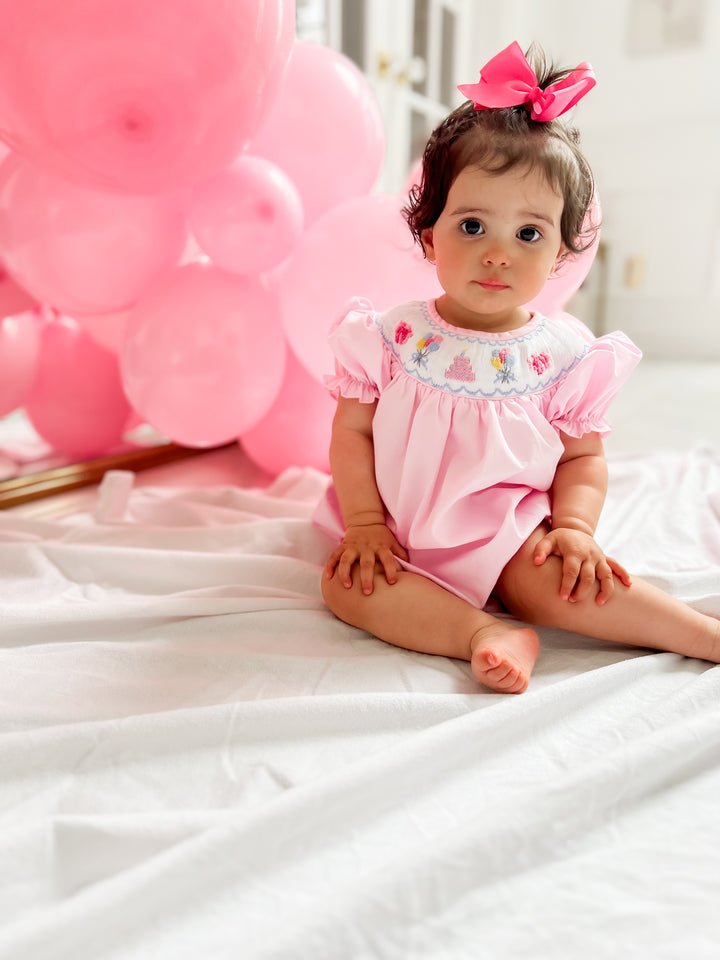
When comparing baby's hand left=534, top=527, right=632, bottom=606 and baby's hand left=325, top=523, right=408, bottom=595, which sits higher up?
baby's hand left=534, top=527, right=632, bottom=606

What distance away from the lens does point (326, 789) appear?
55 centimetres

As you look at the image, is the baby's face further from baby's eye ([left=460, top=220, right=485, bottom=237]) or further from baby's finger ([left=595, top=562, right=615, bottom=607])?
baby's finger ([left=595, top=562, right=615, bottom=607])

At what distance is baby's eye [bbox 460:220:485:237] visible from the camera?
81 cm

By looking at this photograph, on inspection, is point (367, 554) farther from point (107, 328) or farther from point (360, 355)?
point (107, 328)

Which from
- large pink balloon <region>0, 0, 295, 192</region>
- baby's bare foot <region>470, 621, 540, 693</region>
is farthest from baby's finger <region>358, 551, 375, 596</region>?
large pink balloon <region>0, 0, 295, 192</region>

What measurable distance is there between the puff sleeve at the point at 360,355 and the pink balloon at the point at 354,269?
0.20m

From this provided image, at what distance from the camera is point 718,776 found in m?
0.60

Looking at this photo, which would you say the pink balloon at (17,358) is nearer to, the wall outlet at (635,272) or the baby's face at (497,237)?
the baby's face at (497,237)

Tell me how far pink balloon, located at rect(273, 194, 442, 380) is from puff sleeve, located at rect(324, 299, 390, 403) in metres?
0.20

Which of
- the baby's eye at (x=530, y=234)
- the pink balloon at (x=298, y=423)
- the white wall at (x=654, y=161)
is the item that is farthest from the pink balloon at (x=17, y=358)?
the white wall at (x=654, y=161)

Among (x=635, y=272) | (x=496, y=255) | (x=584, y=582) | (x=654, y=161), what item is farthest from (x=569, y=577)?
(x=654, y=161)

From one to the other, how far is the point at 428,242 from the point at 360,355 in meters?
0.15

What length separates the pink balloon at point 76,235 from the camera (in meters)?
1.09

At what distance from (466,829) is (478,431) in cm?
45
